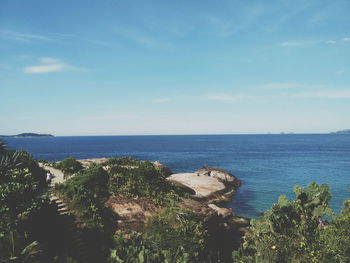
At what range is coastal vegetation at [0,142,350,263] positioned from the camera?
993 cm

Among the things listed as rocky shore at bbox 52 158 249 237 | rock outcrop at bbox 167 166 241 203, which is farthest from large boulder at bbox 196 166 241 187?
rocky shore at bbox 52 158 249 237

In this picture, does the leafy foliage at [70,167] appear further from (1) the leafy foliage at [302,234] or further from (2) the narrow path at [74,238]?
(1) the leafy foliage at [302,234]

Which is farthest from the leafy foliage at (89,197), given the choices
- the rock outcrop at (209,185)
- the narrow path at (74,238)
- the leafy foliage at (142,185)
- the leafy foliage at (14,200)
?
the rock outcrop at (209,185)

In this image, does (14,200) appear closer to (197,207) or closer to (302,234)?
(197,207)

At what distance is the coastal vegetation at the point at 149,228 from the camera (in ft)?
32.6

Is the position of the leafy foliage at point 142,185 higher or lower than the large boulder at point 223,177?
higher

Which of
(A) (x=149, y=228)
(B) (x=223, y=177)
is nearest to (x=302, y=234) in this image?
(A) (x=149, y=228)

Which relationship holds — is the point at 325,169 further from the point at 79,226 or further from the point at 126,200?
the point at 79,226

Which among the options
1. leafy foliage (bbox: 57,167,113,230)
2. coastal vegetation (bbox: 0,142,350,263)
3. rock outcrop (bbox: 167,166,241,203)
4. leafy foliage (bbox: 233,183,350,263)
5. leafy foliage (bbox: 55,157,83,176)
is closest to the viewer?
leafy foliage (bbox: 233,183,350,263)

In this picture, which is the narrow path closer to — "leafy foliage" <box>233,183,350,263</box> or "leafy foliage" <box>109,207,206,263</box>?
"leafy foliage" <box>109,207,206,263</box>

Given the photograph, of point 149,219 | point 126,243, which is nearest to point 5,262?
point 126,243

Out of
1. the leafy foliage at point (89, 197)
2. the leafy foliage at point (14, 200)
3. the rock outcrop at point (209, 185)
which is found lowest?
the rock outcrop at point (209, 185)

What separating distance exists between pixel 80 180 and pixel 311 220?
607 inches

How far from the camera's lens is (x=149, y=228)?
13.8 m
